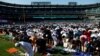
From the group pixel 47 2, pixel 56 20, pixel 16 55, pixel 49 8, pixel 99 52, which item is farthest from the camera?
pixel 47 2

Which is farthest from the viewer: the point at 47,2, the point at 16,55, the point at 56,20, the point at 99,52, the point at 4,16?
the point at 47,2

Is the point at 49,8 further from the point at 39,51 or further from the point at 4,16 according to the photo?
the point at 39,51

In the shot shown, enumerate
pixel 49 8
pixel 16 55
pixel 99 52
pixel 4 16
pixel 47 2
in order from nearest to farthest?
pixel 16 55 → pixel 99 52 → pixel 4 16 → pixel 49 8 → pixel 47 2

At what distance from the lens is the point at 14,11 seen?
5251 inches

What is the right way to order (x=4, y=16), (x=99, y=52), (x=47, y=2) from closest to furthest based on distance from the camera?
(x=99, y=52) → (x=4, y=16) → (x=47, y=2)

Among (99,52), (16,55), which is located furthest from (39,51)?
(99,52)

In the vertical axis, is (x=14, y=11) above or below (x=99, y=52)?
below

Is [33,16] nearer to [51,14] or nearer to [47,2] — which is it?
[51,14]

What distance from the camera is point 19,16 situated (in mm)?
128625

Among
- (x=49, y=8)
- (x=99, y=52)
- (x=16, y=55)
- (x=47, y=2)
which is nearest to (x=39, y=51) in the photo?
(x=16, y=55)

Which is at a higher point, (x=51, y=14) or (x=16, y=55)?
(x=16, y=55)

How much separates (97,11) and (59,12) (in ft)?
47.5

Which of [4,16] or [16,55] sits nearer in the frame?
[16,55]

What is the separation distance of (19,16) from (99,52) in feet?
363
